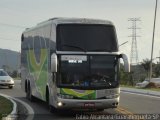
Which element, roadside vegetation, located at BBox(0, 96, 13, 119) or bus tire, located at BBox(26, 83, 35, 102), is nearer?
roadside vegetation, located at BBox(0, 96, 13, 119)

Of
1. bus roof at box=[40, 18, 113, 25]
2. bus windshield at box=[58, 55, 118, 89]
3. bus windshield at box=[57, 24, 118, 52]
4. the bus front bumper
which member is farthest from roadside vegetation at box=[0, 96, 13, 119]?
bus roof at box=[40, 18, 113, 25]

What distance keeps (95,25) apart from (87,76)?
6.46 ft

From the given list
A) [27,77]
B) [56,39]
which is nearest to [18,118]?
[56,39]

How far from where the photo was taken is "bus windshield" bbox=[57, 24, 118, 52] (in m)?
17.2

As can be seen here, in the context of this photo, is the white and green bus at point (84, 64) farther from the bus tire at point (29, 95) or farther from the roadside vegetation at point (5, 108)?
the bus tire at point (29, 95)

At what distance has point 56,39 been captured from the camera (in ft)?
56.6

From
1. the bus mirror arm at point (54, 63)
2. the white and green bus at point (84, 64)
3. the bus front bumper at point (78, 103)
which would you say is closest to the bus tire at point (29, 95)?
the white and green bus at point (84, 64)

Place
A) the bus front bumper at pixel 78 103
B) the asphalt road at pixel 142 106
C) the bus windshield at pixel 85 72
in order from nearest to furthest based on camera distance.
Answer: the bus front bumper at pixel 78 103 < the bus windshield at pixel 85 72 < the asphalt road at pixel 142 106

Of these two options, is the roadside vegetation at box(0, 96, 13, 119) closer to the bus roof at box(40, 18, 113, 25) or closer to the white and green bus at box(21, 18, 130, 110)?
the white and green bus at box(21, 18, 130, 110)

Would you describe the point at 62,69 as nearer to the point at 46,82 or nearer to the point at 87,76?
the point at 87,76

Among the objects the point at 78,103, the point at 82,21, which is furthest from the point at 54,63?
the point at 82,21

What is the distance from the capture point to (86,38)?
17.4 m

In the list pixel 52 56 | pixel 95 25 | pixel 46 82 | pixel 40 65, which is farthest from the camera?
pixel 40 65

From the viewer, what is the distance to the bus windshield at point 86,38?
17203 mm
